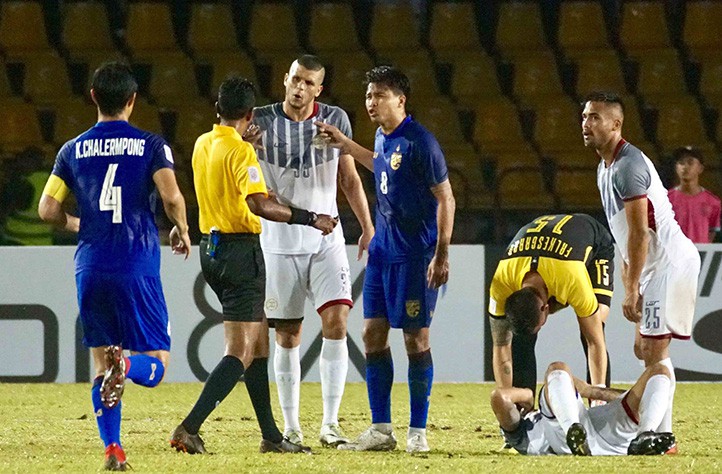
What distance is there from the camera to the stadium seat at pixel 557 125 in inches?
567

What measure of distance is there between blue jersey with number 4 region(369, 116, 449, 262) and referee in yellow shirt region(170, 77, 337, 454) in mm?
561

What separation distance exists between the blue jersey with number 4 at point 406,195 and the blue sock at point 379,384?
1.78 feet

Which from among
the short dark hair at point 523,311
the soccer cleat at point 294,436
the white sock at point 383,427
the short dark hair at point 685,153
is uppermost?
the short dark hair at point 685,153

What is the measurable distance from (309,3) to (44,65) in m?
3.06

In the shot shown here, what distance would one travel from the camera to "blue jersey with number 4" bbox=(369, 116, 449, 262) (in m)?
7.37

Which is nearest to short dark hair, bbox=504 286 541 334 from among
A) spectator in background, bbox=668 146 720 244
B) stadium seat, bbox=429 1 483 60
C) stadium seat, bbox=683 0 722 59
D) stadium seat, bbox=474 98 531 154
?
spectator in background, bbox=668 146 720 244

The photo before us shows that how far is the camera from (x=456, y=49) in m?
15.7

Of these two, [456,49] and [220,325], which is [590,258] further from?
[456,49]

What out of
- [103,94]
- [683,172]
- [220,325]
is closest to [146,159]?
[103,94]

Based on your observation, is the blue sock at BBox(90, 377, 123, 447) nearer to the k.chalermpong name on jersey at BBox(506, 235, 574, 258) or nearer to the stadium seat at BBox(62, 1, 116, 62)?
the k.chalermpong name on jersey at BBox(506, 235, 574, 258)

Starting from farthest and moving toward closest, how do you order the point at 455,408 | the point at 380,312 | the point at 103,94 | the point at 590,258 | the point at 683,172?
1. the point at 683,172
2. the point at 455,408
3. the point at 590,258
4. the point at 380,312
5. the point at 103,94

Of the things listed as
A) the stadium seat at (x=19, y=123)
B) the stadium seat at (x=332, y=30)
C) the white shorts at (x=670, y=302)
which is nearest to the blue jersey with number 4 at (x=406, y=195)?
the white shorts at (x=670, y=302)

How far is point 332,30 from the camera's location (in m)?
15.8

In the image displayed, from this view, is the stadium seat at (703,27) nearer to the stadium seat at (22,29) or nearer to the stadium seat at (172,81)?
the stadium seat at (172,81)
